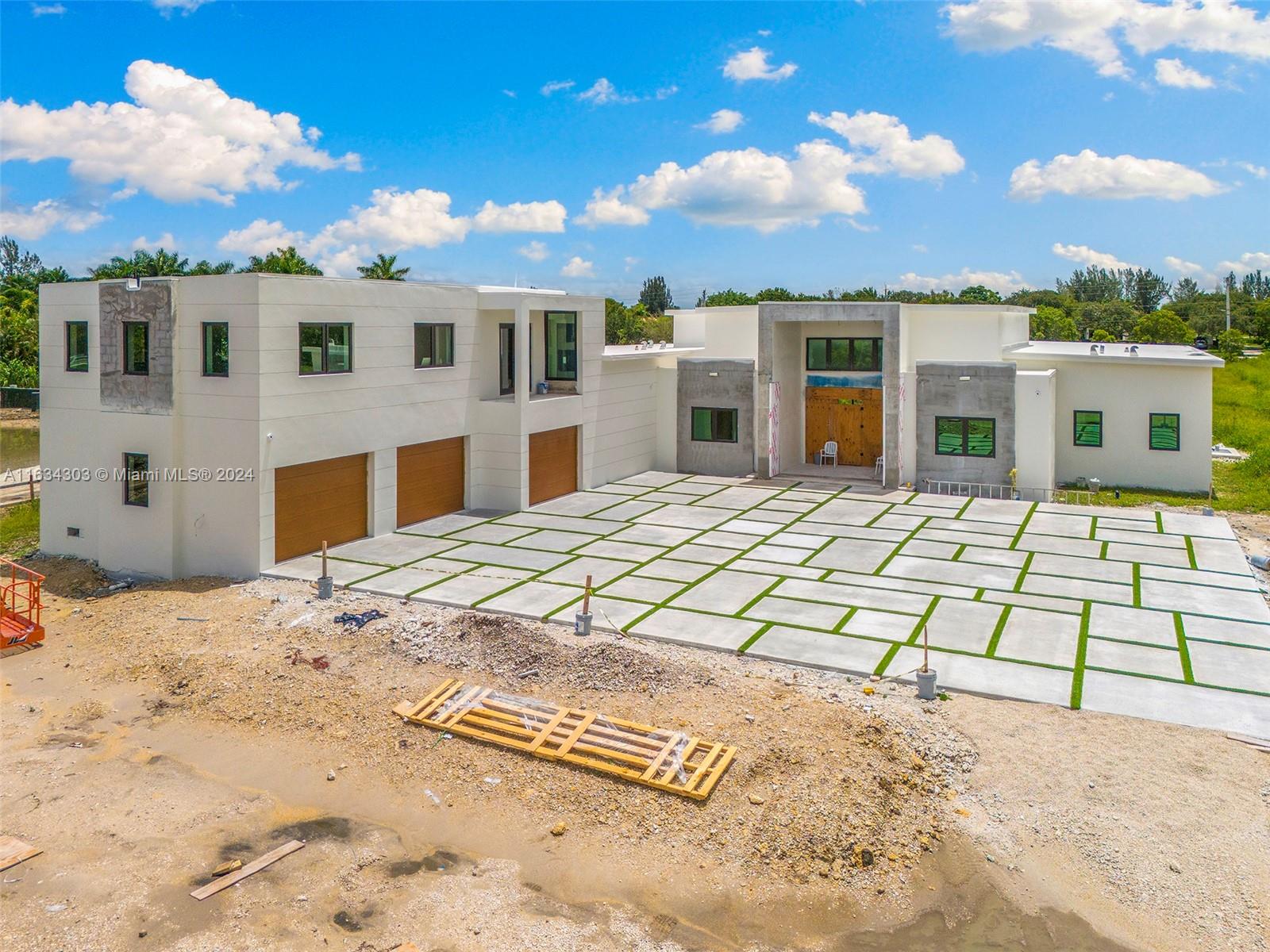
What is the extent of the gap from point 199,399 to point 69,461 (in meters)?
4.73

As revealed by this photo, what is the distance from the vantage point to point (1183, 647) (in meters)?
14.2

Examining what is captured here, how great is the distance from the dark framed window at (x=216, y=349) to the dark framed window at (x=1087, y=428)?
23.0 meters

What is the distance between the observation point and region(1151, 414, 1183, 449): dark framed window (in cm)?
2662

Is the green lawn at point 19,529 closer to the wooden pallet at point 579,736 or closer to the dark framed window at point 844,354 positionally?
the wooden pallet at point 579,736

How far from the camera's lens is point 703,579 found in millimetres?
18078

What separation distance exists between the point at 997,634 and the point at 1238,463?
21959 millimetres

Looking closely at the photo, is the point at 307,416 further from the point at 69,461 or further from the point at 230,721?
the point at 230,721

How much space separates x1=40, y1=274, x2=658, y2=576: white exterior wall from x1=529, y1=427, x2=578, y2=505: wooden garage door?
433mm

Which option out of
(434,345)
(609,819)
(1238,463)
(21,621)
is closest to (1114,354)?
(1238,463)

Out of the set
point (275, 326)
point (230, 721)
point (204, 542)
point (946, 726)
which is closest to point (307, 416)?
point (275, 326)

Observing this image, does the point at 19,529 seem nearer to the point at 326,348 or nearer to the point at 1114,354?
the point at 326,348

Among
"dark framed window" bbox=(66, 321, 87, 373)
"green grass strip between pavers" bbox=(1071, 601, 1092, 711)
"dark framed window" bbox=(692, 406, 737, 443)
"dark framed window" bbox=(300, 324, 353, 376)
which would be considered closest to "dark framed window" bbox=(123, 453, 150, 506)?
"dark framed window" bbox=(66, 321, 87, 373)

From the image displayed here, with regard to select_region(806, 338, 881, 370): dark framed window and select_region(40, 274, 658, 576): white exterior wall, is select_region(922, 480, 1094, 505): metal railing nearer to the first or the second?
select_region(806, 338, 881, 370): dark framed window

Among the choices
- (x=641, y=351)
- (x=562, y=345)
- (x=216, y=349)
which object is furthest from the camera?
(x=641, y=351)
